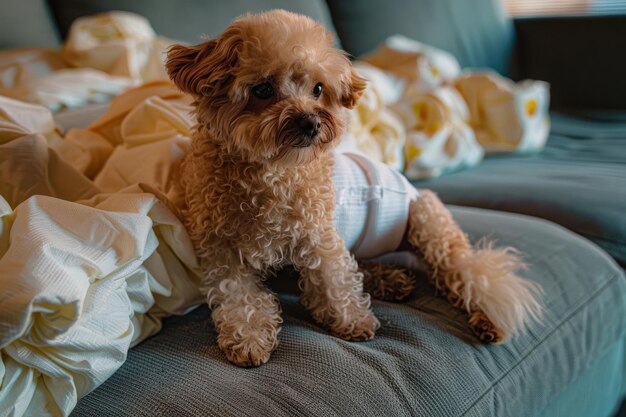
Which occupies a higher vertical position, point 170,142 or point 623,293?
point 170,142

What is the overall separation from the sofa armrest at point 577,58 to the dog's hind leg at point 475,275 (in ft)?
5.99

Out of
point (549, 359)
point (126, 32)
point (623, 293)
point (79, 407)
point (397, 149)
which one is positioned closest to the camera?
point (79, 407)

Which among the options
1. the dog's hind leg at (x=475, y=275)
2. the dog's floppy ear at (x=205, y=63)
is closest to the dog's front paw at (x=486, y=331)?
the dog's hind leg at (x=475, y=275)

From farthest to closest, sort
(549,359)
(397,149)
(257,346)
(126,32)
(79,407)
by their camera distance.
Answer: (397,149), (126,32), (549,359), (257,346), (79,407)

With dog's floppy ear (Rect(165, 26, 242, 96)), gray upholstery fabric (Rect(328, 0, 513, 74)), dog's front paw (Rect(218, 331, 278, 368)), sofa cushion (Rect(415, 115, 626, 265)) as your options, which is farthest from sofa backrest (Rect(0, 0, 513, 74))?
dog's front paw (Rect(218, 331, 278, 368))

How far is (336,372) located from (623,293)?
75 centimetres

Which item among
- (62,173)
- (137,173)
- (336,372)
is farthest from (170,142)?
(336,372)

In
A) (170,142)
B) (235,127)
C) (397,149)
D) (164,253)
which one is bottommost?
(397,149)

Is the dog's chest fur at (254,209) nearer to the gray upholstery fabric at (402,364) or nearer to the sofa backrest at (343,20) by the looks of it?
the gray upholstery fabric at (402,364)

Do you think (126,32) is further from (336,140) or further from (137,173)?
(336,140)

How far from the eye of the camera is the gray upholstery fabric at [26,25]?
1.63 meters

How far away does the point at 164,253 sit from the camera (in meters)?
1.02

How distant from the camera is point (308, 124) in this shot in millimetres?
938

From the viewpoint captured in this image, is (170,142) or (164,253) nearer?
(164,253)
